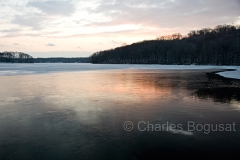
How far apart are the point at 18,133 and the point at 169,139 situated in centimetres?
412

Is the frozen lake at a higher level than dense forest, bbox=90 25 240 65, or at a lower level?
lower

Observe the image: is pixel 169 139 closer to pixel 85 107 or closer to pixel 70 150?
pixel 70 150

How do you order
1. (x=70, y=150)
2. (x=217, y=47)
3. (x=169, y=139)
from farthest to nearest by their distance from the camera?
(x=217, y=47), (x=169, y=139), (x=70, y=150)

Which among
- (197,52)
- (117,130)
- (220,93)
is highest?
(197,52)

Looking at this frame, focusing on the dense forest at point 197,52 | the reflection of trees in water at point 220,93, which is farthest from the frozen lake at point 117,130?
the dense forest at point 197,52

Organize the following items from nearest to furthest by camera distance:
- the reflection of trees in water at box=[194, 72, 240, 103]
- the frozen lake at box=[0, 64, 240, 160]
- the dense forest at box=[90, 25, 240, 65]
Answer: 1. the frozen lake at box=[0, 64, 240, 160]
2. the reflection of trees in water at box=[194, 72, 240, 103]
3. the dense forest at box=[90, 25, 240, 65]

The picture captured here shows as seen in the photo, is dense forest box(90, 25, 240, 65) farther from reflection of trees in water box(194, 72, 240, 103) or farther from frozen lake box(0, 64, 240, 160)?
frozen lake box(0, 64, 240, 160)

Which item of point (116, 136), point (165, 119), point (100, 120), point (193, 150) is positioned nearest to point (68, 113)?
point (100, 120)

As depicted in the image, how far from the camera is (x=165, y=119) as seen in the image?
650cm

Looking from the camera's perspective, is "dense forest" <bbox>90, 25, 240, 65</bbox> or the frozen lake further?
"dense forest" <bbox>90, 25, 240, 65</bbox>

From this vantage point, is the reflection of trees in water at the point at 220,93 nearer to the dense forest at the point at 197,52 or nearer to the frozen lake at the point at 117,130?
the frozen lake at the point at 117,130

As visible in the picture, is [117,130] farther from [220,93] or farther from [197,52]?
[197,52]

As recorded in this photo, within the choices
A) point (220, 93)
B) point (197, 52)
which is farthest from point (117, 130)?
point (197, 52)

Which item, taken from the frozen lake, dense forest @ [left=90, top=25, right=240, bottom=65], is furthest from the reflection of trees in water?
dense forest @ [left=90, top=25, right=240, bottom=65]
